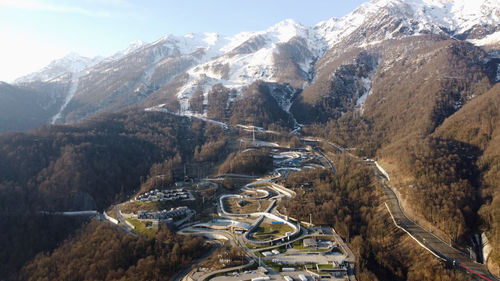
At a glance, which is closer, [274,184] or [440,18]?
[274,184]

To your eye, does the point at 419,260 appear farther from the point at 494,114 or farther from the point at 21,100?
the point at 21,100

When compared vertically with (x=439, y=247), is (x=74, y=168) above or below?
above

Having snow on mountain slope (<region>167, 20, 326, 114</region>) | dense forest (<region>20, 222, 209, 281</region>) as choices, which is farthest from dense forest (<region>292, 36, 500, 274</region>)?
snow on mountain slope (<region>167, 20, 326, 114</region>)

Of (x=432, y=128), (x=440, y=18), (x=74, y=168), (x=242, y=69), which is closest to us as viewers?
(x=74, y=168)

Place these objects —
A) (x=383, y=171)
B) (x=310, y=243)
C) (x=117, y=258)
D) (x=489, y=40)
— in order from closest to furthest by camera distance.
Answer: (x=117, y=258) → (x=310, y=243) → (x=383, y=171) → (x=489, y=40)

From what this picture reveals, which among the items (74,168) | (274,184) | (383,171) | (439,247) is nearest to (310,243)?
(439,247)

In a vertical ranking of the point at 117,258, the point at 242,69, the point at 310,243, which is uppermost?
the point at 242,69

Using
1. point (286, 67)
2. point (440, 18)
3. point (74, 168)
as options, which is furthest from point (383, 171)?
point (440, 18)

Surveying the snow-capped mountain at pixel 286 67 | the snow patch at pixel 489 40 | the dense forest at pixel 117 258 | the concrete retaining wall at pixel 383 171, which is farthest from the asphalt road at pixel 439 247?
the snow patch at pixel 489 40

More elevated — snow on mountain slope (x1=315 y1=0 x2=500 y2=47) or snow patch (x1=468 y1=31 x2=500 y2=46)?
snow on mountain slope (x1=315 y1=0 x2=500 y2=47)

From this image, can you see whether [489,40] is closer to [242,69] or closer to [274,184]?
[242,69]

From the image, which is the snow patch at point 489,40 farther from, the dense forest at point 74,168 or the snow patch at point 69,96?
the snow patch at point 69,96

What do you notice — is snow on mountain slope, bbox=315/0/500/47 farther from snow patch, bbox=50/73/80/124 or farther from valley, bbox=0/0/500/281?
snow patch, bbox=50/73/80/124
